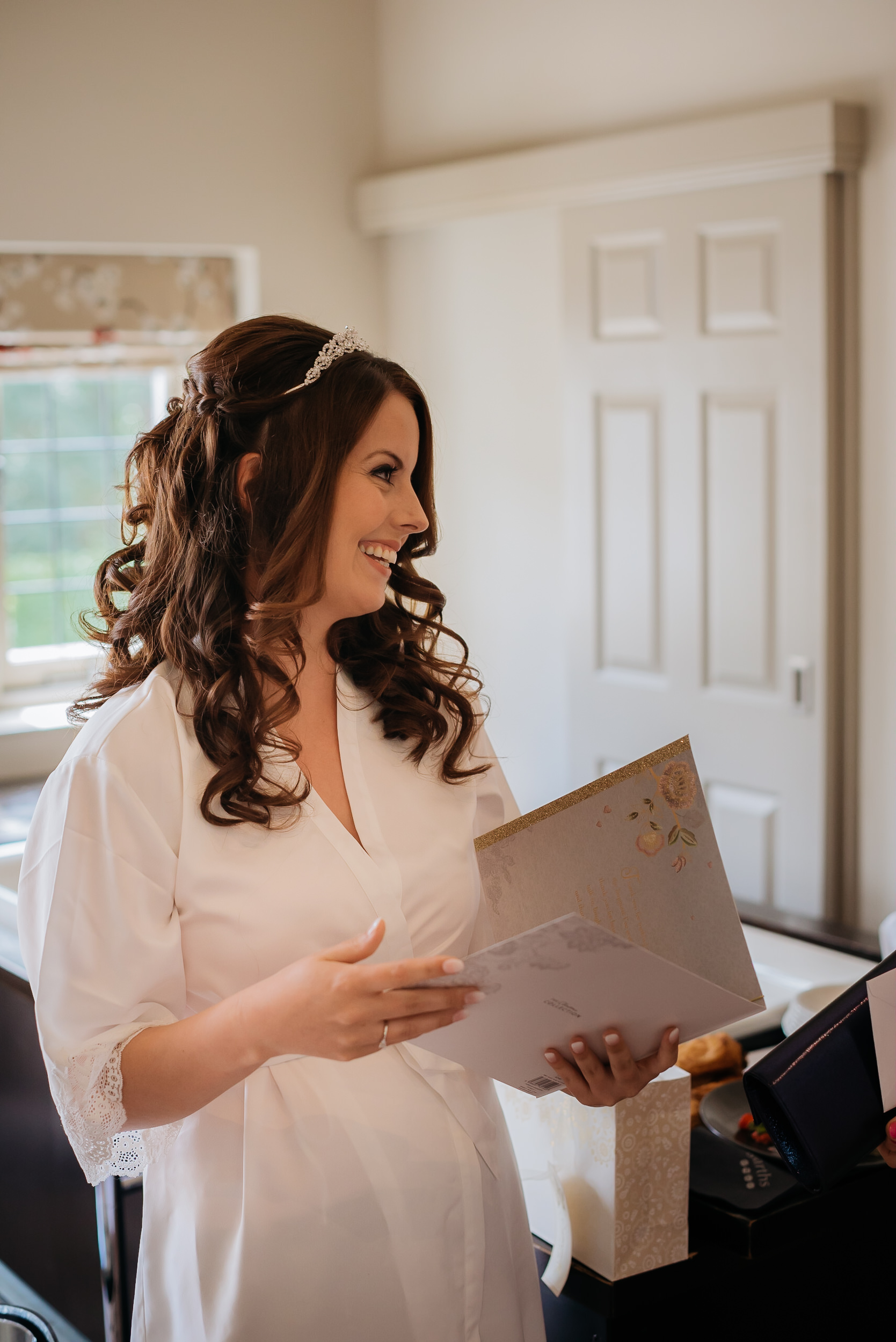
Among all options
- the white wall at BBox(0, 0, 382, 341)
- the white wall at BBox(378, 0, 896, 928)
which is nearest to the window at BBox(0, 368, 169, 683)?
the white wall at BBox(0, 0, 382, 341)

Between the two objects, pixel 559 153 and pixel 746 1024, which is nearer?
pixel 746 1024

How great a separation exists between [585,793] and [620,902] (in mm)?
120

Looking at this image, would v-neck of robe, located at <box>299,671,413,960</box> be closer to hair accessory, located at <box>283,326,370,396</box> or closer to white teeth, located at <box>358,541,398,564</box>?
white teeth, located at <box>358,541,398,564</box>

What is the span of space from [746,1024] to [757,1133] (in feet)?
1.01

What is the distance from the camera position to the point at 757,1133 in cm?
156

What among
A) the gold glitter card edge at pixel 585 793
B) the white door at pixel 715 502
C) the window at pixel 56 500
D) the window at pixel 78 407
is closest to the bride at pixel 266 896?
the gold glitter card edge at pixel 585 793

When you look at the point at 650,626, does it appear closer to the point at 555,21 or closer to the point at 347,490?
the point at 555,21

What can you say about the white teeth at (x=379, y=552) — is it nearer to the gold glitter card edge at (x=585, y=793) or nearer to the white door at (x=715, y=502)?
the gold glitter card edge at (x=585, y=793)

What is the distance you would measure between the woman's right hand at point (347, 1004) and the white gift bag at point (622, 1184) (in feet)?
1.32

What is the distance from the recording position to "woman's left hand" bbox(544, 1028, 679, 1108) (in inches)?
46.9

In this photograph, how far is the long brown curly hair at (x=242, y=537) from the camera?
128 centimetres

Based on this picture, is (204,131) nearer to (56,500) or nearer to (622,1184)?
(56,500)

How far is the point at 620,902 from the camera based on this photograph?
1.22 metres

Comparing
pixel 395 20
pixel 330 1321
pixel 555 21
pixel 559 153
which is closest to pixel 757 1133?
pixel 330 1321
